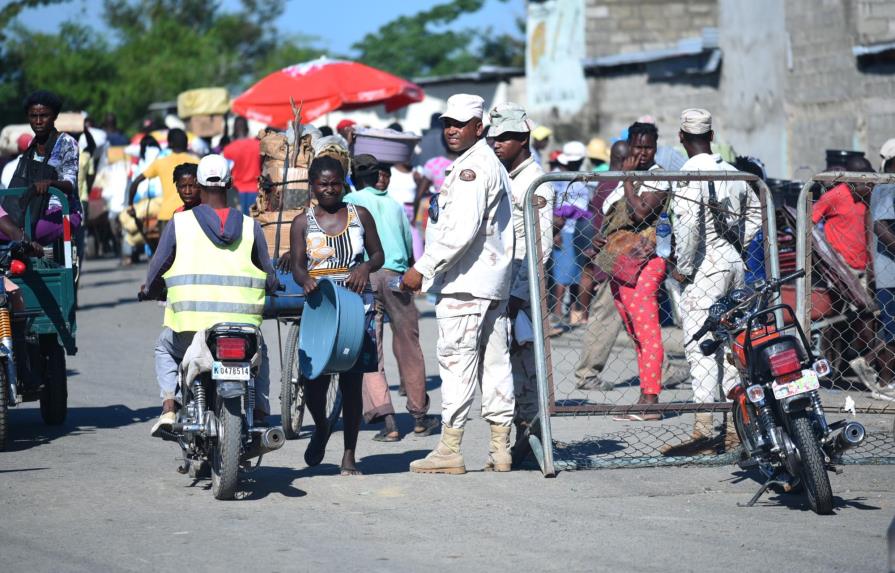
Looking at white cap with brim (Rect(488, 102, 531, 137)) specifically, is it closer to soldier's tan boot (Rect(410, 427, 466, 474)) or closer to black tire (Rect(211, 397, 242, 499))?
soldier's tan boot (Rect(410, 427, 466, 474))

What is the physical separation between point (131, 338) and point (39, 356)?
548 cm

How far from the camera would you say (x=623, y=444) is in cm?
924

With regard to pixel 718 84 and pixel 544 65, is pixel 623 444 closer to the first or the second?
pixel 718 84

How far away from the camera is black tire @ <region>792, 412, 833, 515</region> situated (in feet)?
22.9

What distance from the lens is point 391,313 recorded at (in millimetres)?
10094

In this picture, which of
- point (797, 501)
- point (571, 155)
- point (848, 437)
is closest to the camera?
point (848, 437)

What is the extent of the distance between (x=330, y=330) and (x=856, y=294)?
16.0 ft

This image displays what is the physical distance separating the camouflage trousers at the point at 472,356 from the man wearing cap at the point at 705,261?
1.34 meters

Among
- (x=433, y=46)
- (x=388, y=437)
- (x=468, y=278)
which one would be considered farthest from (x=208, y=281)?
(x=433, y=46)

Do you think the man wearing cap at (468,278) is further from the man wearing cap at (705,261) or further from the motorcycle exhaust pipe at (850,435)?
the motorcycle exhaust pipe at (850,435)

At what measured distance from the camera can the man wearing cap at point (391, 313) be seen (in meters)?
9.65

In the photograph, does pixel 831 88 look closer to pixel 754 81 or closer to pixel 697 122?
pixel 754 81

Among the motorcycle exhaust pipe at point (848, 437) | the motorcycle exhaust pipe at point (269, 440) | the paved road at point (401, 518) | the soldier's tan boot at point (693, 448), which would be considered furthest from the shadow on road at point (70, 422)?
the motorcycle exhaust pipe at point (848, 437)

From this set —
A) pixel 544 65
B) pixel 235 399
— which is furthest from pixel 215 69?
pixel 235 399
